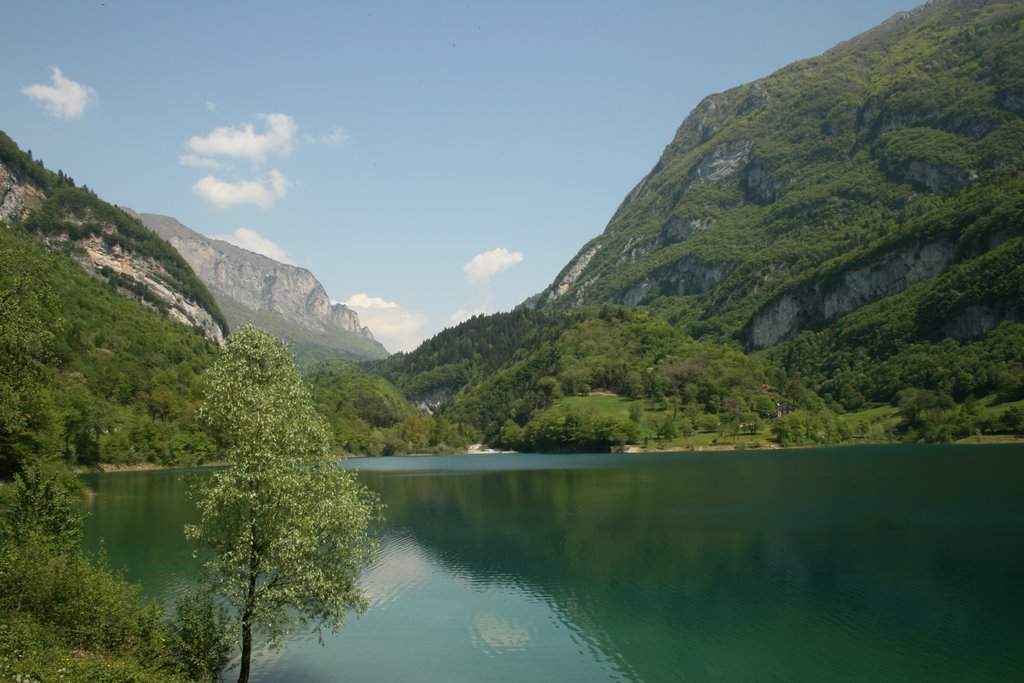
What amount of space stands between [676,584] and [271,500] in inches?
1134

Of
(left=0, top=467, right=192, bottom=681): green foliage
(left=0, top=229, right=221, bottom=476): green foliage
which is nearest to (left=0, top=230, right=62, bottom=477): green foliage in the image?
(left=0, top=229, right=221, bottom=476): green foliage

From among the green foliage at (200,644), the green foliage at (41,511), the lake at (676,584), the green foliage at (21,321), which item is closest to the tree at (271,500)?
the green foliage at (200,644)

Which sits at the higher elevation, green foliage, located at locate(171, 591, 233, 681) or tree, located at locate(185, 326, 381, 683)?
tree, located at locate(185, 326, 381, 683)

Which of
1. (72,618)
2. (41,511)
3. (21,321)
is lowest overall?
(72,618)

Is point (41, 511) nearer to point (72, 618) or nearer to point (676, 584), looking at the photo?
point (72, 618)

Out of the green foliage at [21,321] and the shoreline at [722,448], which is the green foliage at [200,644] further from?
the shoreline at [722,448]

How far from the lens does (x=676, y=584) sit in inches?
1686

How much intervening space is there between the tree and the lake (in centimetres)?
726

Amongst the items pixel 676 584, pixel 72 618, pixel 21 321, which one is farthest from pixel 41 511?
pixel 676 584

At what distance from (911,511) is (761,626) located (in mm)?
41338

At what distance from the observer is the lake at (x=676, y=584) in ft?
98.5

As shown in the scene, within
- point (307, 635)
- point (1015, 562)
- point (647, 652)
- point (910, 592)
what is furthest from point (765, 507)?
point (307, 635)

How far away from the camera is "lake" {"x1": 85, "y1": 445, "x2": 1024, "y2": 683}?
98.5 feet

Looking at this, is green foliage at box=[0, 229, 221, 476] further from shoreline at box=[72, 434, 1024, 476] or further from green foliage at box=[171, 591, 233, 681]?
green foliage at box=[171, 591, 233, 681]
